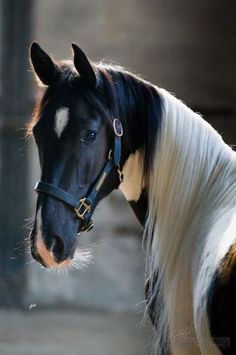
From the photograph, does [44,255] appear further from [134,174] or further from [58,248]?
[134,174]

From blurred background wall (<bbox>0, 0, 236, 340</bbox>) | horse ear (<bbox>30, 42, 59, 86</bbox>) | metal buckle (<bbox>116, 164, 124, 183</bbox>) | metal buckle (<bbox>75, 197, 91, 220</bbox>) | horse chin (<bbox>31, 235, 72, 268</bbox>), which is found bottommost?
blurred background wall (<bbox>0, 0, 236, 340</bbox>)

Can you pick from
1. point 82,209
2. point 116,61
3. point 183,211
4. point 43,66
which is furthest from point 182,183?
point 116,61

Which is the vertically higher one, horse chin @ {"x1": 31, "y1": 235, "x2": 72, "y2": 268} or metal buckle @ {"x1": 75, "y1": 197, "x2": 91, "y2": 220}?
metal buckle @ {"x1": 75, "y1": 197, "x2": 91, "y2": 220}

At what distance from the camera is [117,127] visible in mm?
2676

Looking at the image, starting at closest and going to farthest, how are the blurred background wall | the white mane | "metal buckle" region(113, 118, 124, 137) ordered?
the white mane < "metal buckle" region(113, 118, 124, 137) < the blurred background wall

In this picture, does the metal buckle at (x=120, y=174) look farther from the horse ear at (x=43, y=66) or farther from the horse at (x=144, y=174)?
the horse ear at (x=43, y=66)

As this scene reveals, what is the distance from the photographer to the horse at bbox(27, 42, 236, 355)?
2.55 meters

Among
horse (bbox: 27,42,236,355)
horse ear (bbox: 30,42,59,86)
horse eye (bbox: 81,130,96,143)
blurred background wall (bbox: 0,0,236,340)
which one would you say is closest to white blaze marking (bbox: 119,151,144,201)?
horse (bbox: 27,42,236,355)

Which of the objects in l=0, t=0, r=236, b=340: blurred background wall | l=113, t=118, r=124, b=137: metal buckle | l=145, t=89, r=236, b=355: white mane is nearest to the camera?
l=145, t=89, r=236, b=355: white mane

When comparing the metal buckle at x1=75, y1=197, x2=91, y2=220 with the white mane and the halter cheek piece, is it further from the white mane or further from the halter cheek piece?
the white mane

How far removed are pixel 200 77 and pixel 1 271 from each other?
2.24 metres

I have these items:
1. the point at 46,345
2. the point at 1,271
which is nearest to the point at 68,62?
the point at 46,345

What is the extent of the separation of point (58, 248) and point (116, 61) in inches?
189

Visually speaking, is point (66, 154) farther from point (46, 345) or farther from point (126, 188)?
point (46, 345)
